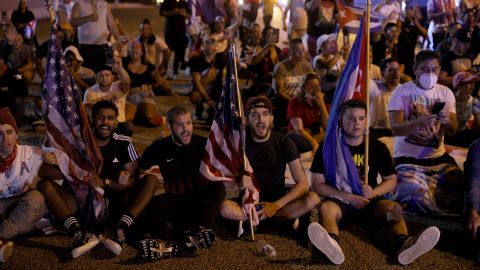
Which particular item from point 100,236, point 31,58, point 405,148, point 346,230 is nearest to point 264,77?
point 31,58

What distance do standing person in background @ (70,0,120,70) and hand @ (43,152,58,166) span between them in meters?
5.02

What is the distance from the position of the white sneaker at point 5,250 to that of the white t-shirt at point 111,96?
10.7 feet

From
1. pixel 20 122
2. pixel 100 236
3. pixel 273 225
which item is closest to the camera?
pixel 100 236

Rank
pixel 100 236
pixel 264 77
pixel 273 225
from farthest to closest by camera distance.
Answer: pixel 264 77, pixel 273 225, pixel 100 236

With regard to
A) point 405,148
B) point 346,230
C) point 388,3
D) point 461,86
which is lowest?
point 346,230

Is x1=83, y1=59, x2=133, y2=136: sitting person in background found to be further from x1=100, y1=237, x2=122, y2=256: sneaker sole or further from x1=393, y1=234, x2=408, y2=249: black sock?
x1=393, y1=234, x2=408, y2=249: black sock

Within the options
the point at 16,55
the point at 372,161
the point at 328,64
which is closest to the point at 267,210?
the point at 372,161

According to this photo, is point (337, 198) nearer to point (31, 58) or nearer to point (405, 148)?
point (405, 148)

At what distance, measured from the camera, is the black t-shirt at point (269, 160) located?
544 centimetres

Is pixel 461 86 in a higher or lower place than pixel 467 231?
higher

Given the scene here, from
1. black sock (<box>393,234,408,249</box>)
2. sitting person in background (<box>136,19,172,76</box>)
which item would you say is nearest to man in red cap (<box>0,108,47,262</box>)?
black sock (<box>393,234,408,249</box>)

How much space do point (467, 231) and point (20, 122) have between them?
6333 mm

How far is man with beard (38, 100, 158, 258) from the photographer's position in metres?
4.99

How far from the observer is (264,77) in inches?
405
